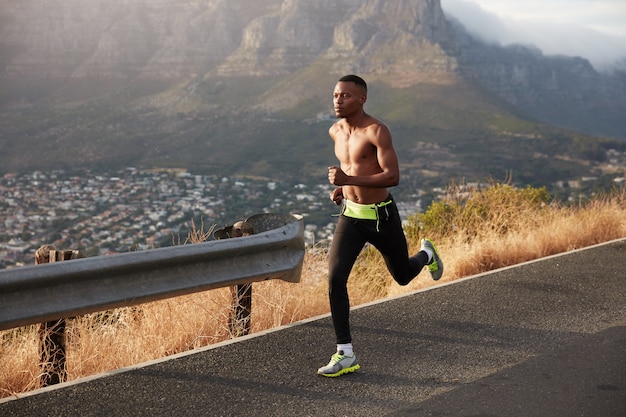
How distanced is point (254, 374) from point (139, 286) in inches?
34.1

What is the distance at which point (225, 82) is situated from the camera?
142 m

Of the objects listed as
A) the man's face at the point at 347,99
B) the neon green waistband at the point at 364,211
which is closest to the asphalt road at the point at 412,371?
the neon green waistband at the point at 364,211

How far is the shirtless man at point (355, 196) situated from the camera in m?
5.05

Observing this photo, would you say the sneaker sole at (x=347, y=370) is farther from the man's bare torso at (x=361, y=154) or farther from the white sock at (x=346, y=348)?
the man's bare torso at (x=361, y=154)

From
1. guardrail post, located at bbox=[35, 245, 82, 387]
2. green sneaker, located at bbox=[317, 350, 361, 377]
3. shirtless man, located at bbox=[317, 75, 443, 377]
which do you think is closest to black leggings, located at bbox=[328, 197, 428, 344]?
shirtless man, located at bbox=[317, 75, 443, 377]

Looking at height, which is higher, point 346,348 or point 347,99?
point 347,99

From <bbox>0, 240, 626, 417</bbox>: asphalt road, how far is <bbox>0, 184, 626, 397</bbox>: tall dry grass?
0.47 metres

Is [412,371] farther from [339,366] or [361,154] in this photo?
[361,154]

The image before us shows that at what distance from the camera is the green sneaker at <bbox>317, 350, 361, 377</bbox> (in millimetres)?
4953

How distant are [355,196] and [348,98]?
632 millimetres

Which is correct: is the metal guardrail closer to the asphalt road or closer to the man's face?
the asphalt road

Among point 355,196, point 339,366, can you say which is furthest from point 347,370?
point 355,196

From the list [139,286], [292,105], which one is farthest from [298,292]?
[292,105]

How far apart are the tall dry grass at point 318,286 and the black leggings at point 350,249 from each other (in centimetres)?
103
